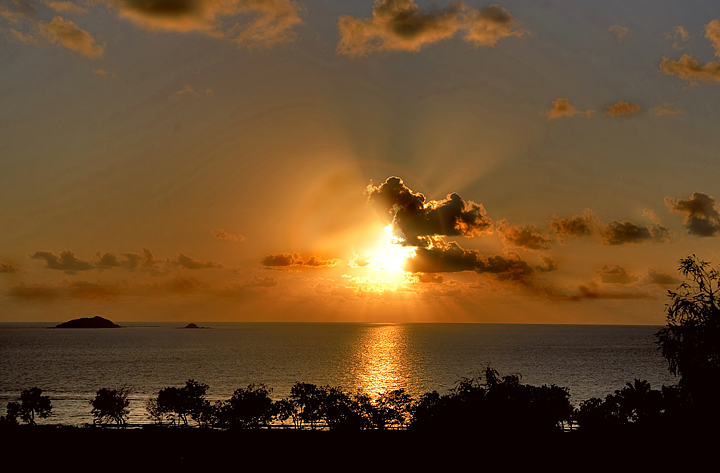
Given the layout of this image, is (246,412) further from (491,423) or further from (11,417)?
(491,423)

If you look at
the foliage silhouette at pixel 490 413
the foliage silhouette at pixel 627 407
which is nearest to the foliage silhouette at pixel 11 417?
the foliage silhouette at pixel 490 413

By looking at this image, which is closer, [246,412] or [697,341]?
[697,341]

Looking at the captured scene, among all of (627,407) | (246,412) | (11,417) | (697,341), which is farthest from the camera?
(11,417)

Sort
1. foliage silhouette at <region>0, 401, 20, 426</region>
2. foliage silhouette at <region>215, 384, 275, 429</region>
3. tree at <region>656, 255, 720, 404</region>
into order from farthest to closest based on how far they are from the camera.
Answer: foliage silhouette at <region>215, 384, 275, 429</region> → foliage silhouette at <region>0, 401, 20, 426</region> → tree at <region>656, 255, 720, 404</region>

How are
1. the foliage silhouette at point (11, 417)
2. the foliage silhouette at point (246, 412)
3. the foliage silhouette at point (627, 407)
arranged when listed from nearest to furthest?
the foliage silhouette at point (627, 407), the foliage silhouette at point (11, 417), the foliage silhouette at point (246, 412)

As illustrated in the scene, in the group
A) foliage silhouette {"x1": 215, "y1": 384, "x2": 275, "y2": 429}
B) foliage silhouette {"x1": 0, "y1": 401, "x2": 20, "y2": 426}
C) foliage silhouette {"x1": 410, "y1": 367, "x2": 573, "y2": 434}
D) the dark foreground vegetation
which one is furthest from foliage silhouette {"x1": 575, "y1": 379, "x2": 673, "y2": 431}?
foliage silhouette {"x1": 0, "y1": 401, "x2": 20, "y2": 426}

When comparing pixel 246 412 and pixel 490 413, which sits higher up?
pixel 490 413

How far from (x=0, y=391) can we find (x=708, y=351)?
577 feet

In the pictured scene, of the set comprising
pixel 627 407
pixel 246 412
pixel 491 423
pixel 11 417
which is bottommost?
pixel 11 417

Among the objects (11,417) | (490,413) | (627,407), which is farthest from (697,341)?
(11,417)

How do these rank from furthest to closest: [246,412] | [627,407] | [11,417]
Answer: [11,417] < [246,412] < [627,407]

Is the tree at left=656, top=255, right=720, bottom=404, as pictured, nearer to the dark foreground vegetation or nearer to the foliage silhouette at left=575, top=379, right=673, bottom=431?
the dark foreground vegetation

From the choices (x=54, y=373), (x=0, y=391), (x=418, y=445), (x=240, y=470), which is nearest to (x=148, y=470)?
(x=240, y=470)

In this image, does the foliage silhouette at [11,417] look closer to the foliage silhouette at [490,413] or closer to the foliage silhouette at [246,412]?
the foliage silhouette at [246,412]
